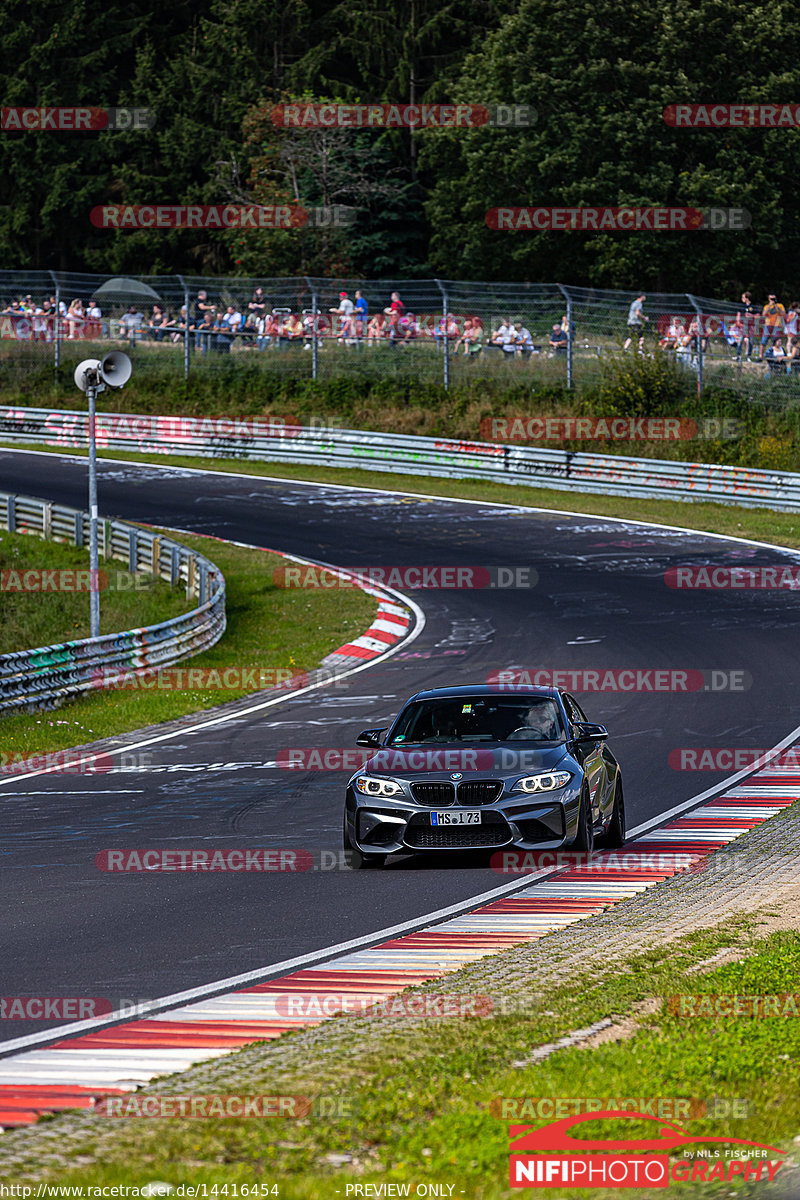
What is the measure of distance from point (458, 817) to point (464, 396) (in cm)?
3368

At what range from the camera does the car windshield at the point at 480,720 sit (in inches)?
479

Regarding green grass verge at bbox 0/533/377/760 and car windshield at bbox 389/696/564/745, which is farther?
green grass verge at bbox 0/533/377/760

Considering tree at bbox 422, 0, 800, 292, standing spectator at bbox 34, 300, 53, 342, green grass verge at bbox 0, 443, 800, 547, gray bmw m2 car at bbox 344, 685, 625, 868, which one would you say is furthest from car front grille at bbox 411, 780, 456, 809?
tree at bbox 422, 0, 800, 292

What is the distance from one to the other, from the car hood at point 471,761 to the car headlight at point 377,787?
79 mm

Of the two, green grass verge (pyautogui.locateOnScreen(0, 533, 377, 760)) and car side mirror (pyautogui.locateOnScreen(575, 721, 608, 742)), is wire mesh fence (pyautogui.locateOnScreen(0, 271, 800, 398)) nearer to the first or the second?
green grass verge (pyautogui.locateOnScreen(0, 533, 377, 760))

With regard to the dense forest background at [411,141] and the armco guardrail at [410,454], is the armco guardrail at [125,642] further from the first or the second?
the dense forest background at [411,141]

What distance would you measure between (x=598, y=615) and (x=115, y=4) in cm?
6360

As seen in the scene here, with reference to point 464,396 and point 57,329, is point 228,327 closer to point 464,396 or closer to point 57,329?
point 57,329

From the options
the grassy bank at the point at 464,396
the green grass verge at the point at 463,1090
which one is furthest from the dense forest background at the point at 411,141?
the green grass verge at the point at 463,1090

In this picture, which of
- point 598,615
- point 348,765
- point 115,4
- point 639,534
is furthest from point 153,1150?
point 115,4

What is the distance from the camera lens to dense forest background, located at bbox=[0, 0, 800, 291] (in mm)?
52719

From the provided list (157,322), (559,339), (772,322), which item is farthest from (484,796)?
(157,322)

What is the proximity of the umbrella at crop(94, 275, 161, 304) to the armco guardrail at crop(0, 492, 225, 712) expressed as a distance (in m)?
13.8

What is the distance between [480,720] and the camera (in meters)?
12.4
